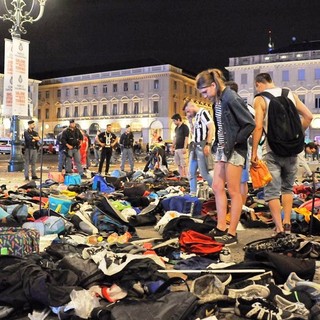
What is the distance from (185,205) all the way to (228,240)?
2016 millimetres

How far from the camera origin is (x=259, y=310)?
120 inches

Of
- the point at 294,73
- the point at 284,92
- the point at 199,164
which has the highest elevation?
the point at 294,73

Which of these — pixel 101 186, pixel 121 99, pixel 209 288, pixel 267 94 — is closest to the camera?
pixel 209 288

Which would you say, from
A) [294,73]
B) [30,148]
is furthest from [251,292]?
[294,73]

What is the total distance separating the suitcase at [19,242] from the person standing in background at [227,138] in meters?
1.89

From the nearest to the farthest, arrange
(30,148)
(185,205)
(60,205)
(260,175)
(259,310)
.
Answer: (259,310) → (260,175) → (60,205) → (185,205) → (30,148)

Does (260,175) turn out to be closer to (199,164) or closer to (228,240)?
(228,240)

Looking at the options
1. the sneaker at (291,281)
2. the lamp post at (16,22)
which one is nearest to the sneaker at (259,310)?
the sneaker at (291,281)

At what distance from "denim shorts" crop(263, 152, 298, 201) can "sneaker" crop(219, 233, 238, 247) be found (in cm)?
57

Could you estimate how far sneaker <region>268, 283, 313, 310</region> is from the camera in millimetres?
3198

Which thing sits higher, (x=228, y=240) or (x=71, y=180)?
(x=71, y=180)

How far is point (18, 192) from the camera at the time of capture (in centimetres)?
847

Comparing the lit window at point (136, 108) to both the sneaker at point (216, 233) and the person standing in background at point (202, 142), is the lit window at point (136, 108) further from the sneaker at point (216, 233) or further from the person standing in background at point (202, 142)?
the sneaker at point (216, 233)

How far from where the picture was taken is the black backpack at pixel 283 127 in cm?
502
